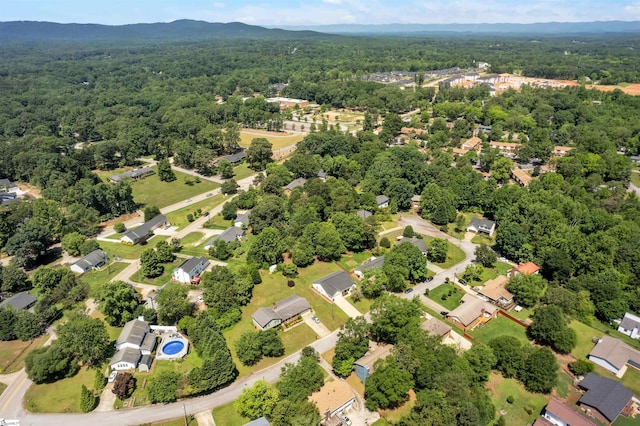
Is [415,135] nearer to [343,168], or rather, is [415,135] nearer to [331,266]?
[343,168]

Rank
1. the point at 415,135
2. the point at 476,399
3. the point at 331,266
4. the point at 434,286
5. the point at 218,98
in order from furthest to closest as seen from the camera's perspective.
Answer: the point at 218,98
the point at 415,135
the point at 331,266
the point at 434,286
the point at 476,399

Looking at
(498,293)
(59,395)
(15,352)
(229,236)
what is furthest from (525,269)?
(15,352)

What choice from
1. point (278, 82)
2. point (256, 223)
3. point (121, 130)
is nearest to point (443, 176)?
point (256, 223)

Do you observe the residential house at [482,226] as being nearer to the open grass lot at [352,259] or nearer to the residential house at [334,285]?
the open grass lot at [352,259]

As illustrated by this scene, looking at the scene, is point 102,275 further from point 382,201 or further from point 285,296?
point 382,201

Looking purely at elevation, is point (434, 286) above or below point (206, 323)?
below

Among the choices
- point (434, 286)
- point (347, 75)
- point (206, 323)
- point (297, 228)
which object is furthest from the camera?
point (347, 75)
